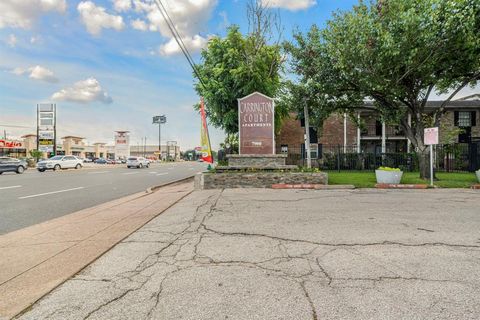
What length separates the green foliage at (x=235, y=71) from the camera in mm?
22938

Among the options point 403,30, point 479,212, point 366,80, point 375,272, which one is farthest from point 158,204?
point 403,30

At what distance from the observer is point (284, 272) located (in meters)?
3.60

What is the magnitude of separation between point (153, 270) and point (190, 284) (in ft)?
2.28

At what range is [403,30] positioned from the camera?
42.4ft

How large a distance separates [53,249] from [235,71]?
64.5 feet

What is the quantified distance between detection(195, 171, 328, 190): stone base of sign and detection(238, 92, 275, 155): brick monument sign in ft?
7.87

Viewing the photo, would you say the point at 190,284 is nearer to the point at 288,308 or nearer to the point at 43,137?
the point at 288,308

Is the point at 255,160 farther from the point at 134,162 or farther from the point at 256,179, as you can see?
the point at 134,162

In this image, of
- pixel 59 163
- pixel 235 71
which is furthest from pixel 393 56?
pixel 59 163

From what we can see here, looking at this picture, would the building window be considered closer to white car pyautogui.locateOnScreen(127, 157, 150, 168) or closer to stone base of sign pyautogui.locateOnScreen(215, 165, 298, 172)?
stone base of sign pyautogui.locateOnScreen(215, 165, 298, 172)

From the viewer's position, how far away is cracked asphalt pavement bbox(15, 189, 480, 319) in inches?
108

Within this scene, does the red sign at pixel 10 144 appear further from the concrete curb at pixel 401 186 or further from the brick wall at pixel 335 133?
the concrete curb at pixel 401 186

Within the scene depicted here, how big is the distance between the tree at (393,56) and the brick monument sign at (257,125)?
350 centimetres

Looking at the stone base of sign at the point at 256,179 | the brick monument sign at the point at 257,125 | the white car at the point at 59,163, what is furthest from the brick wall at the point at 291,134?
the white car at the point at 59,163
